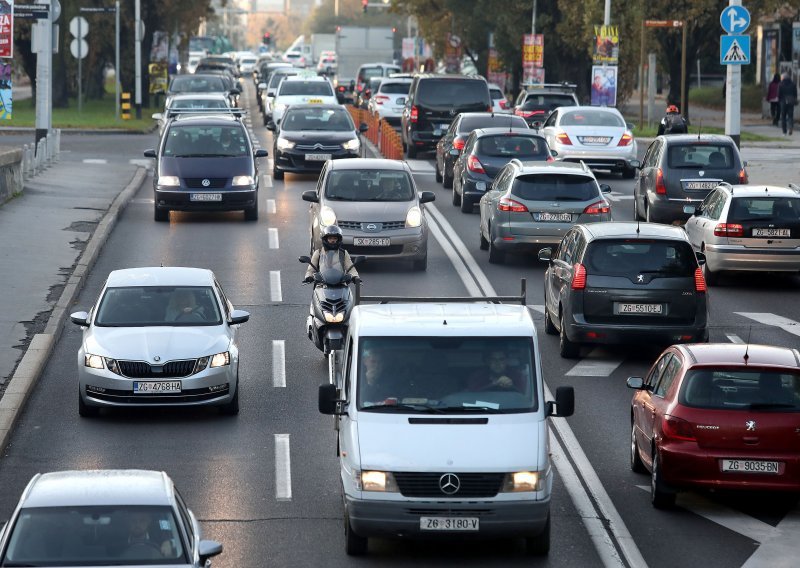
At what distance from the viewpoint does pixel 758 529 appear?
12.7m

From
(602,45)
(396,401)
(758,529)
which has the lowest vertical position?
(758,529)

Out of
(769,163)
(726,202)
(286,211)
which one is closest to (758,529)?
(726,202)

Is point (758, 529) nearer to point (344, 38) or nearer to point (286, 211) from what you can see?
point (286, 211)

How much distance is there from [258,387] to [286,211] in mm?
16042

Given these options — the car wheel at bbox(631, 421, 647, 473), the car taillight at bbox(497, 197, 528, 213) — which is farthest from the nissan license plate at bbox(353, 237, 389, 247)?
the car wheel at bbox(631, 421, 647, 473)

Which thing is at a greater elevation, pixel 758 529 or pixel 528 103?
pixel 528 103

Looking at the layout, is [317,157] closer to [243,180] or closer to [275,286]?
[243,180]

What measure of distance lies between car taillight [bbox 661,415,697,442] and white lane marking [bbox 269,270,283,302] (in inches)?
443

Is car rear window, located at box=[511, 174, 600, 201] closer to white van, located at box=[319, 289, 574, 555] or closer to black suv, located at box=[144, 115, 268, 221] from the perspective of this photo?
black suv, located at box=[144, 115, 268, 221]

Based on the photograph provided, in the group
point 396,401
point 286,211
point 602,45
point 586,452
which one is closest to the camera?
point 396,401

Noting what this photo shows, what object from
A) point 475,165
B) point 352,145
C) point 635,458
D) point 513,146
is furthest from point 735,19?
point 635,458

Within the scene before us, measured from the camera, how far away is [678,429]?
12.8 meters

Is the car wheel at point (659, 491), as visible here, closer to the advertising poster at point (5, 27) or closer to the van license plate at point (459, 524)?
the van license plate at point (459, 524)

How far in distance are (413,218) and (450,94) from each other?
750 inches
